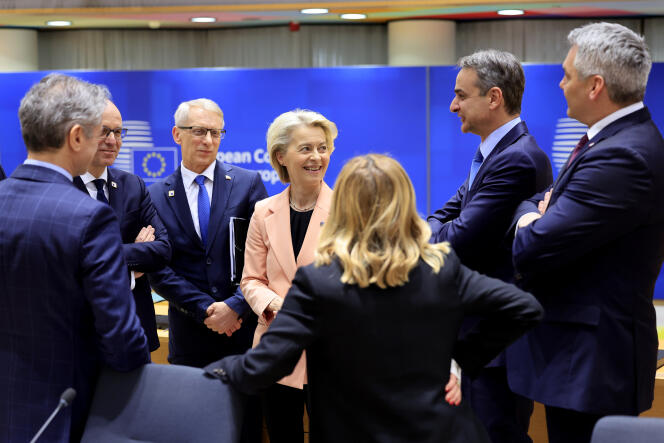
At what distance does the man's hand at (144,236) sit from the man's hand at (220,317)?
327 millimetres

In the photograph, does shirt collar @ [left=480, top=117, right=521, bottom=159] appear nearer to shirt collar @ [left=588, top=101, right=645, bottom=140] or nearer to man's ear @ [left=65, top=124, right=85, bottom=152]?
shirt collar @ [left=588, top=101, right=645, bottom=140]

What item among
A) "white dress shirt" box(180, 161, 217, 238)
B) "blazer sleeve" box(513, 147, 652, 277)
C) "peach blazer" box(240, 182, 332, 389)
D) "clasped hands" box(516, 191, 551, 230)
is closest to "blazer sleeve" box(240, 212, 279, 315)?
"peach blazer" box(240, 182, 332, 389)

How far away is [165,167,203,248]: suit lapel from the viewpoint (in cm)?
324

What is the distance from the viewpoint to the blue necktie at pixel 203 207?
3.26 metres

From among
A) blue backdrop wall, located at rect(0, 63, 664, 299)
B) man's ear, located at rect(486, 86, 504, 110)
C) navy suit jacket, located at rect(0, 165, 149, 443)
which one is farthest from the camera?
blue backdrop wall, located at rect(0, 63, 664, 299)

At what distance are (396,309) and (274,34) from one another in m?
6.49

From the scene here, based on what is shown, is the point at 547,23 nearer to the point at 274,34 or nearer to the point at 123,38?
the point at 274,34

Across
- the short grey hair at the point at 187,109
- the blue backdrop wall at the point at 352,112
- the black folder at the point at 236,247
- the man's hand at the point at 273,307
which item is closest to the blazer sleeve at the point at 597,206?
the man's hand at the point at 273,307

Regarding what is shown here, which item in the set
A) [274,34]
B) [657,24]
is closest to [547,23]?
[657,24]

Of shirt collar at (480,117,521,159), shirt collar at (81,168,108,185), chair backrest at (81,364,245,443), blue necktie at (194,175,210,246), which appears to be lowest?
chair backrest at (81,364,245,443)

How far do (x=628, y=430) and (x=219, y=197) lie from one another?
6.67ft

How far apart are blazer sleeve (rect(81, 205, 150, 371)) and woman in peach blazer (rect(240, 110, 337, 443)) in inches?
29.5

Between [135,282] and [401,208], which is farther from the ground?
[401,208]

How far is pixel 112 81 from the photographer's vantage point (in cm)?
605
